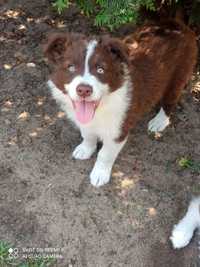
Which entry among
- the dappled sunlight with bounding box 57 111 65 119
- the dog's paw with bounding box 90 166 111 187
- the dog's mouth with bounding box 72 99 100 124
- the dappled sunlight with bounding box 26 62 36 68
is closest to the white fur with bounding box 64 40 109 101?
the dog's mouth with bounding box 72 99 100 124

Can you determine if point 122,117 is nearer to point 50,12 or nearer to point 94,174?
point 94,174

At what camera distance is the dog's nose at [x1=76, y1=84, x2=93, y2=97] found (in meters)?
3.55

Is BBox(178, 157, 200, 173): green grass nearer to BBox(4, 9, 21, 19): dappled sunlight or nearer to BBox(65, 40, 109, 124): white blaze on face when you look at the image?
BBox(65, 40, 109, 124): white blaze on face

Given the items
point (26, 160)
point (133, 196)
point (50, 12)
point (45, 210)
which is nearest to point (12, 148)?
point (26, 160)

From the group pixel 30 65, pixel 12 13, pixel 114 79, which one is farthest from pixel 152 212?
pixel 12 13

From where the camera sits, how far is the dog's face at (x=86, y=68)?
3630 mm

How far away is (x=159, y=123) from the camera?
5.10 m

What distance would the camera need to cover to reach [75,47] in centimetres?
372

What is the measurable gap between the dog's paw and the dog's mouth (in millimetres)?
775

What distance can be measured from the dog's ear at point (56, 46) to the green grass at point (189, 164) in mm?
1682

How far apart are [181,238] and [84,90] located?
1.53m

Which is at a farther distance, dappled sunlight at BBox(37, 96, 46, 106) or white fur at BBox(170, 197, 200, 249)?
dappled sunlight at BBox(37, 96, 46, 106)

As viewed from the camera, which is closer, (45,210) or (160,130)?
(45,210)

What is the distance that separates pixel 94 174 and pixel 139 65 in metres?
1.05
